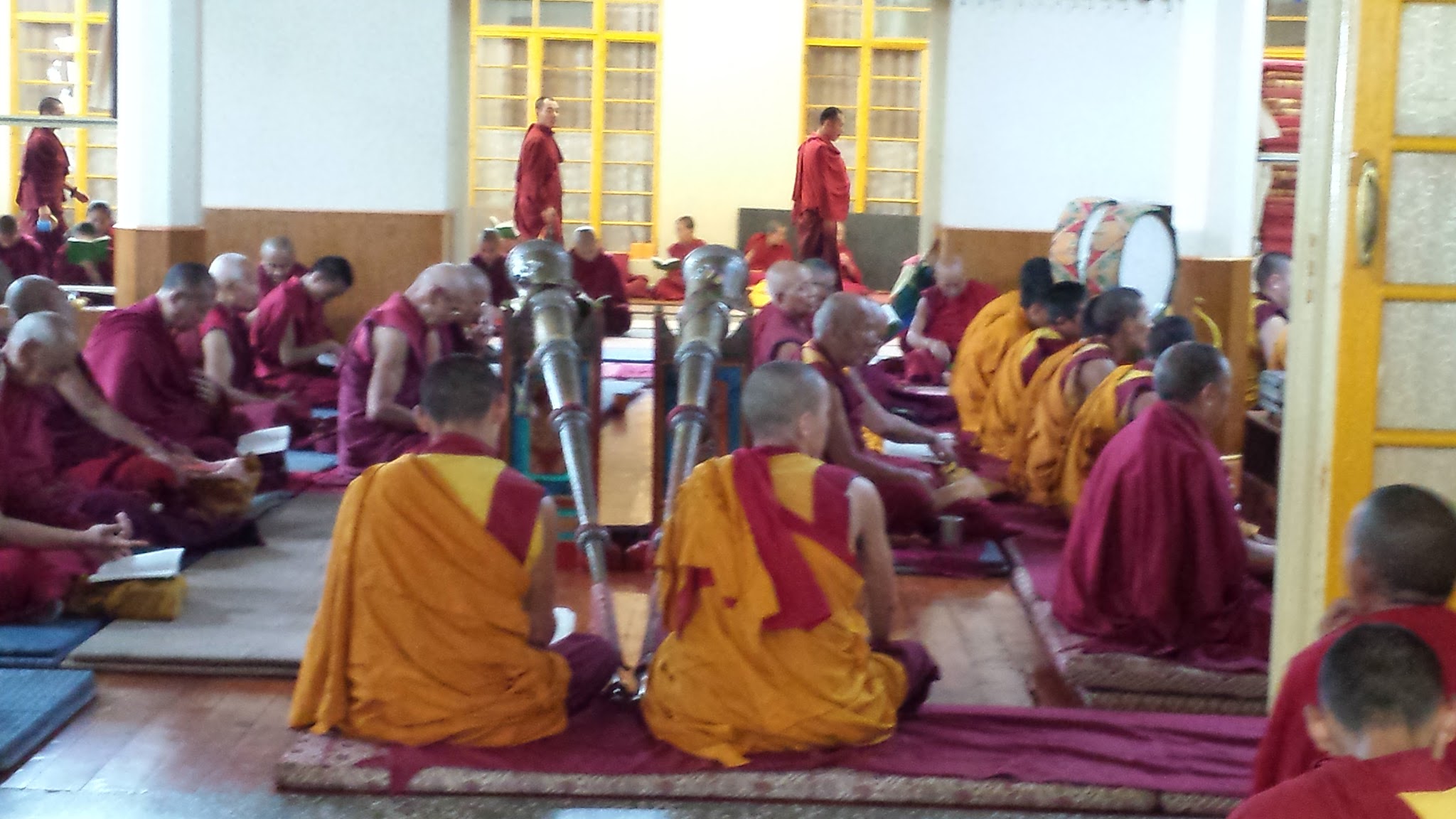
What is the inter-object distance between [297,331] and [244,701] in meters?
4.17

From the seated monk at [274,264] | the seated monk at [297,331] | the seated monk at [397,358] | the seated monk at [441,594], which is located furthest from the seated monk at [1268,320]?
the seated monk at [274,264]

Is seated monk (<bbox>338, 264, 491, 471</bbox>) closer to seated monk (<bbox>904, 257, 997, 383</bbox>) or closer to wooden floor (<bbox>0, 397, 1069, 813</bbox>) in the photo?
wooden floor (<bbox>0, 397, 1069, 813</bbox>)

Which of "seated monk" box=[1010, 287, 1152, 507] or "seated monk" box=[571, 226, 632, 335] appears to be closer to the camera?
"seated monk" box=[1010, 287, 1152, 507]

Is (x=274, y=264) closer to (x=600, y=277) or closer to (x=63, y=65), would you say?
(x=600, y=277)

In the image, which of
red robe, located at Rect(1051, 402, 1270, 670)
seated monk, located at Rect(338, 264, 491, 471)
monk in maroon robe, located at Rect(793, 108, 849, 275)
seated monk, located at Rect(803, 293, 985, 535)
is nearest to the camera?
red robe, located at Rect(1051, 402, 1270, 670)

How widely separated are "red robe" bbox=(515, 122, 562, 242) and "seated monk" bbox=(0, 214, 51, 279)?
10.9ft

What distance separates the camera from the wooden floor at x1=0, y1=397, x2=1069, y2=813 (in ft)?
11.6

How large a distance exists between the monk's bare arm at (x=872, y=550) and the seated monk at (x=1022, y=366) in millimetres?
2992

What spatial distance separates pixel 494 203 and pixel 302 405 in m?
7.66

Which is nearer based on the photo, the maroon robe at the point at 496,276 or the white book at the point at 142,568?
the white book at the point at 142,568

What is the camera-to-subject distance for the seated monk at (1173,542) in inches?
175

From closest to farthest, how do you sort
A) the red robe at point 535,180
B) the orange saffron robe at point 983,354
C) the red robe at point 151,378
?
the red robe at point 151,378, the orange saffron robe at point 983,354, the red robe at point 535,180

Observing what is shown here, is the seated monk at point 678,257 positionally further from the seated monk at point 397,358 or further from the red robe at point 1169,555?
the red robe at point 1169,555

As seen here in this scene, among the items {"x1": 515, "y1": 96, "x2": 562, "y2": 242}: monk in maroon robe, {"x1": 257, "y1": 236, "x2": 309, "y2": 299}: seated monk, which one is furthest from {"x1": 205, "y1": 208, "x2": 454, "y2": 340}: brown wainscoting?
{"x1": 515, "y1": 96, "x2": 562, "y2": 242}: monk in maroon robe
